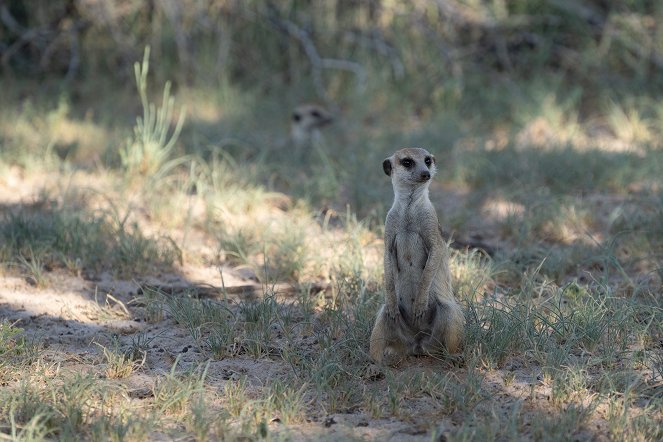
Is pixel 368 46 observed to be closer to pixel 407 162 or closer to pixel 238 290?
pixel 238 290

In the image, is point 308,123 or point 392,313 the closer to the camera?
point 392,313

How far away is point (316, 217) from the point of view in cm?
566

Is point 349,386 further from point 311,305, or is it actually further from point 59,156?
point 59,156

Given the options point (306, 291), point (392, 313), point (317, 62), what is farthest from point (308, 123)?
point (392, 313)

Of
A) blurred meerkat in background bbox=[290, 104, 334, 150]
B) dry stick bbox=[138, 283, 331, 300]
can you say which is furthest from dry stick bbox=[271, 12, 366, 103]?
dry stick bbox=[138, 283, 331, 300]

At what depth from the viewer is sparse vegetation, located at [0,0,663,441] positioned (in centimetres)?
334

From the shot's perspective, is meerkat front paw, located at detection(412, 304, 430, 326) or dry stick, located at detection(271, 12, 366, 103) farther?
dry stick, located at detection(271, 12, 366, 103)

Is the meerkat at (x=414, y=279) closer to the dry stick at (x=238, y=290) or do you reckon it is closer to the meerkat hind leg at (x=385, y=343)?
the meerkat hind leg at (x=385, y=343)

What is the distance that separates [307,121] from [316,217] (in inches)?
76.3

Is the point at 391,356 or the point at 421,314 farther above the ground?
the point at 421,314

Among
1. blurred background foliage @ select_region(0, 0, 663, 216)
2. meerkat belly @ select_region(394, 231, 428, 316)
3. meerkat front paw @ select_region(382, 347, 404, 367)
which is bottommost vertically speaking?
meerkat front paw @ select_region(382, 347, 404, 367)

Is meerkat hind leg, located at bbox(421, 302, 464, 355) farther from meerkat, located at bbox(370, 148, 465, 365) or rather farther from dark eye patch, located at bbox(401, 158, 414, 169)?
dark eye patch, located at bbox(401, 158, 414, 169)

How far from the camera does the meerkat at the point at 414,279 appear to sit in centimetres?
365

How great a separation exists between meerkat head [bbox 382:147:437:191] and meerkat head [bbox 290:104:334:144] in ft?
11.5
